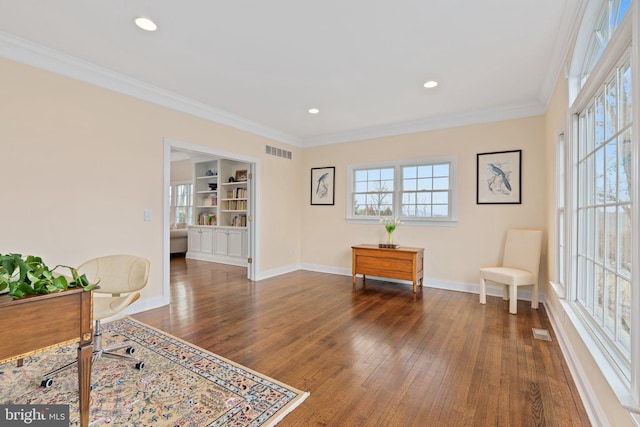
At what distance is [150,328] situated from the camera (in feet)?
9.76

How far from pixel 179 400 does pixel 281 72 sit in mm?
3052

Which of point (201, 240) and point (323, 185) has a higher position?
point (323, 185)

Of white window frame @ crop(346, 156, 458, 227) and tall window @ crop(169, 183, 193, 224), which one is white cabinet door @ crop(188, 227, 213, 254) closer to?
tall window @ crop(169, 183, 193, 224)

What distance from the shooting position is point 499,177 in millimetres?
4227

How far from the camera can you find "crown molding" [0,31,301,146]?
2629 mm

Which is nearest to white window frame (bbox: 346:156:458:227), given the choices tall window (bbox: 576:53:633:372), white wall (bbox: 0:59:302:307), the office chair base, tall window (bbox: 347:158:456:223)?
tall window (bbox: 347:158:456:223)

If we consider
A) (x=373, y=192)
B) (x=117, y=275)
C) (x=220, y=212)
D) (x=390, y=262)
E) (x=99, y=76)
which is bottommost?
(x=390, y=262)

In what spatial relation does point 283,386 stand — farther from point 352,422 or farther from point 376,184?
point 376,184

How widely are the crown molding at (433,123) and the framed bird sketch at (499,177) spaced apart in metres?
0.52

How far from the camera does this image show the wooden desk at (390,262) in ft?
14.4

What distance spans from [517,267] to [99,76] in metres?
5.44

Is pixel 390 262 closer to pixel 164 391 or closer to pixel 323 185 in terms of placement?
pixel 323 185

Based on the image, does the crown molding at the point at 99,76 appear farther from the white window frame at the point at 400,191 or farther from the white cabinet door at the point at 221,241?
the white cabinet door at the point at 221,241

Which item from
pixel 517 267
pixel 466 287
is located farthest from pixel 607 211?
pixel 466 287
